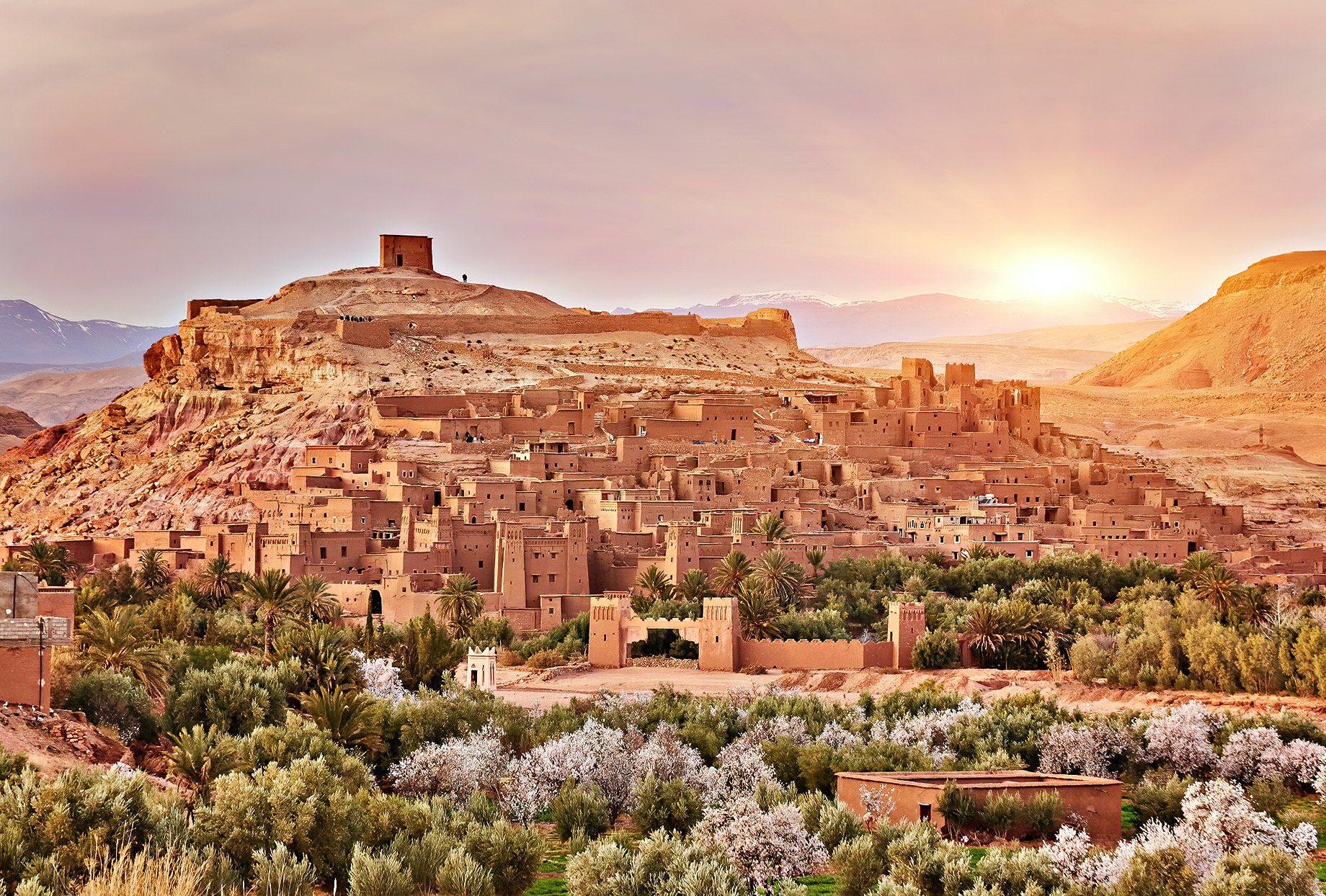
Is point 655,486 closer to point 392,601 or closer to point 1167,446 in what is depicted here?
point 392,601

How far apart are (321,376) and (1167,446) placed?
3327cm

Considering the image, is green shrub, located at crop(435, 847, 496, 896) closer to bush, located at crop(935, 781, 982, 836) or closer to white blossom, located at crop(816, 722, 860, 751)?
bush, located at crop(935, 781, 982, 836)

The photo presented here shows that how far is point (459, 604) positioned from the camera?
32406 millimetres

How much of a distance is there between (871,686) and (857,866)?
14117 millimetres

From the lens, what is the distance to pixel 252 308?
63625 mm

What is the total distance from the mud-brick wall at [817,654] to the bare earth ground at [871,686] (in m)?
0.30

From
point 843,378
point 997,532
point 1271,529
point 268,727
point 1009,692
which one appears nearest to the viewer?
point 268,727

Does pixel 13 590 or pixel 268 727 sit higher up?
pixel 13 590

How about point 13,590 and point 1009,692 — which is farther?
point 1009,692

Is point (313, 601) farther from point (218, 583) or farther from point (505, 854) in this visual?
point (505, 854)

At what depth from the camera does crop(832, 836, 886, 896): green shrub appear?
50.4ft

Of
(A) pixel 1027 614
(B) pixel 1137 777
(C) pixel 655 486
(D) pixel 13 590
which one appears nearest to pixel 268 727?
(D) pixel 13 590

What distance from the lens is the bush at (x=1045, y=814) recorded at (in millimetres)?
18922

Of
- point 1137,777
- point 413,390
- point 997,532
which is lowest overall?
point 1137,777
